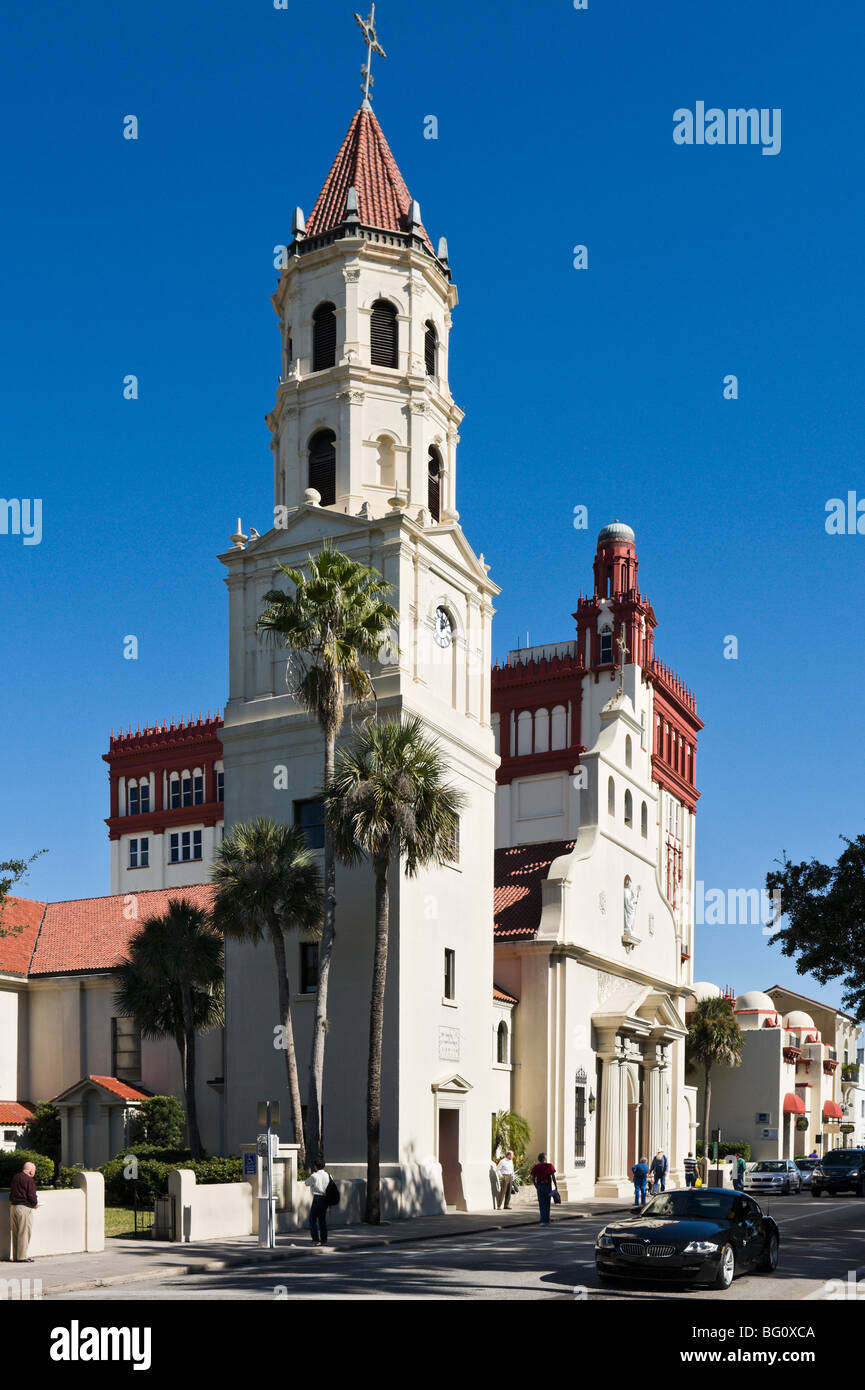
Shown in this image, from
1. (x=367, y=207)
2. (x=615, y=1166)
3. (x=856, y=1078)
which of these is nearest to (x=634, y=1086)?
(x=615, y=1166)

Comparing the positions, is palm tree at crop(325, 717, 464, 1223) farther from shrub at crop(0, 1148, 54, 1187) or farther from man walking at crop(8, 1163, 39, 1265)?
man walking at crop(8, 1163, 39, 1265)

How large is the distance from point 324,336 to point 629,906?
22.5 metres

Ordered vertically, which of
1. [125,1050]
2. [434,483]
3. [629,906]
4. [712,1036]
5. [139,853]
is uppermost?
[434,483]

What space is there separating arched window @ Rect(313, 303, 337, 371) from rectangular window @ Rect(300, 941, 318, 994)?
15972 mm

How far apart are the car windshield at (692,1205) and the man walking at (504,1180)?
1795 centimetres

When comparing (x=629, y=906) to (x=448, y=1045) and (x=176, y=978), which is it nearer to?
(x=448, y=1045)

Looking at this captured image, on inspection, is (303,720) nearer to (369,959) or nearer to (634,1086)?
(369,959)

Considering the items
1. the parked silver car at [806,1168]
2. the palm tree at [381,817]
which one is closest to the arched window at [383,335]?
the palm tree at [381,817]

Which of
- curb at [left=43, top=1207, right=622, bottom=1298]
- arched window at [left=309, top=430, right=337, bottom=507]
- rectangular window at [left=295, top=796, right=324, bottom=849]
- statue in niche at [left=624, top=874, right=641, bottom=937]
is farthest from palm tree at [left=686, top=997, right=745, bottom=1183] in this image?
arched window at [left=309, top=430, right=337, bottom=507]

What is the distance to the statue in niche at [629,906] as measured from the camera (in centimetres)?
5072

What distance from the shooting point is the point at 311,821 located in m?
37.2

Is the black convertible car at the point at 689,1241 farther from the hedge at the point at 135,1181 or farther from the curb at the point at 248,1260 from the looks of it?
the hedge at the point at 135,1181

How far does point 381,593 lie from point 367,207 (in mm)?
12311

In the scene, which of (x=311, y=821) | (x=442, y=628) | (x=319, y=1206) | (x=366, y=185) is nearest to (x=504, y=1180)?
(x=311, y=821)
